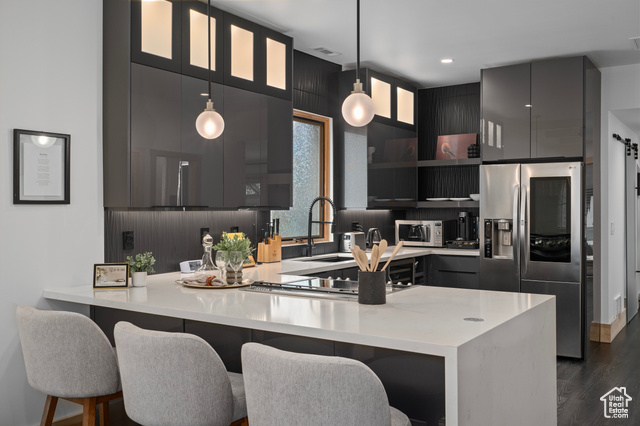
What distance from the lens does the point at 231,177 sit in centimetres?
376

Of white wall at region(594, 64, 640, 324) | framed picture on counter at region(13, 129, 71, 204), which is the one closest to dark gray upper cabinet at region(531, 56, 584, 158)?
white wall at region(594, 64, 640, 324)

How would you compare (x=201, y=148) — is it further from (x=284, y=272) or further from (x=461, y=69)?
(x=461, y=69)

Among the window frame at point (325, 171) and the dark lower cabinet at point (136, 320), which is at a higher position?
the window frame at point (325, 171)

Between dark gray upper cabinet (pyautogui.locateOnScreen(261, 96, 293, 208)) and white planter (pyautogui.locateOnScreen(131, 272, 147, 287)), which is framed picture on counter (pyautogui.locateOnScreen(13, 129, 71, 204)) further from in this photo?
dark gray upper cabinet (pyautogui.locateOnScreen(261, 96, 293, 208))

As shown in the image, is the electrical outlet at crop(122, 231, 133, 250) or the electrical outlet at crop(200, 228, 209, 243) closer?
the electrical outlet at crop(122, 231, 133, 250)

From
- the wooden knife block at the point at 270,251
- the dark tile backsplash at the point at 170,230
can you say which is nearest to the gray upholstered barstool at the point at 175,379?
the dark tile backsplash at the point at 170,230

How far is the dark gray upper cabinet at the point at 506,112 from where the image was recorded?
5.12m

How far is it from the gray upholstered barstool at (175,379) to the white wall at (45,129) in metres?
1.20

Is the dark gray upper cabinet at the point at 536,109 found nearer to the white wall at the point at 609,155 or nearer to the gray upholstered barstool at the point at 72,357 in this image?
the white wall at the point at 609,155

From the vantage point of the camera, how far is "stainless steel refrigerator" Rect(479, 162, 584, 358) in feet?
15.8

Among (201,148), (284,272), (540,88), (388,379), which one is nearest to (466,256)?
(540,88)

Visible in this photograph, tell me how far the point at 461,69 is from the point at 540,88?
793 mm

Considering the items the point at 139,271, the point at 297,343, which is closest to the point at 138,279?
the point at 139,271

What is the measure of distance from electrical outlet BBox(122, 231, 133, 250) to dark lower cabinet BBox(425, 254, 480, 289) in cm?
298
